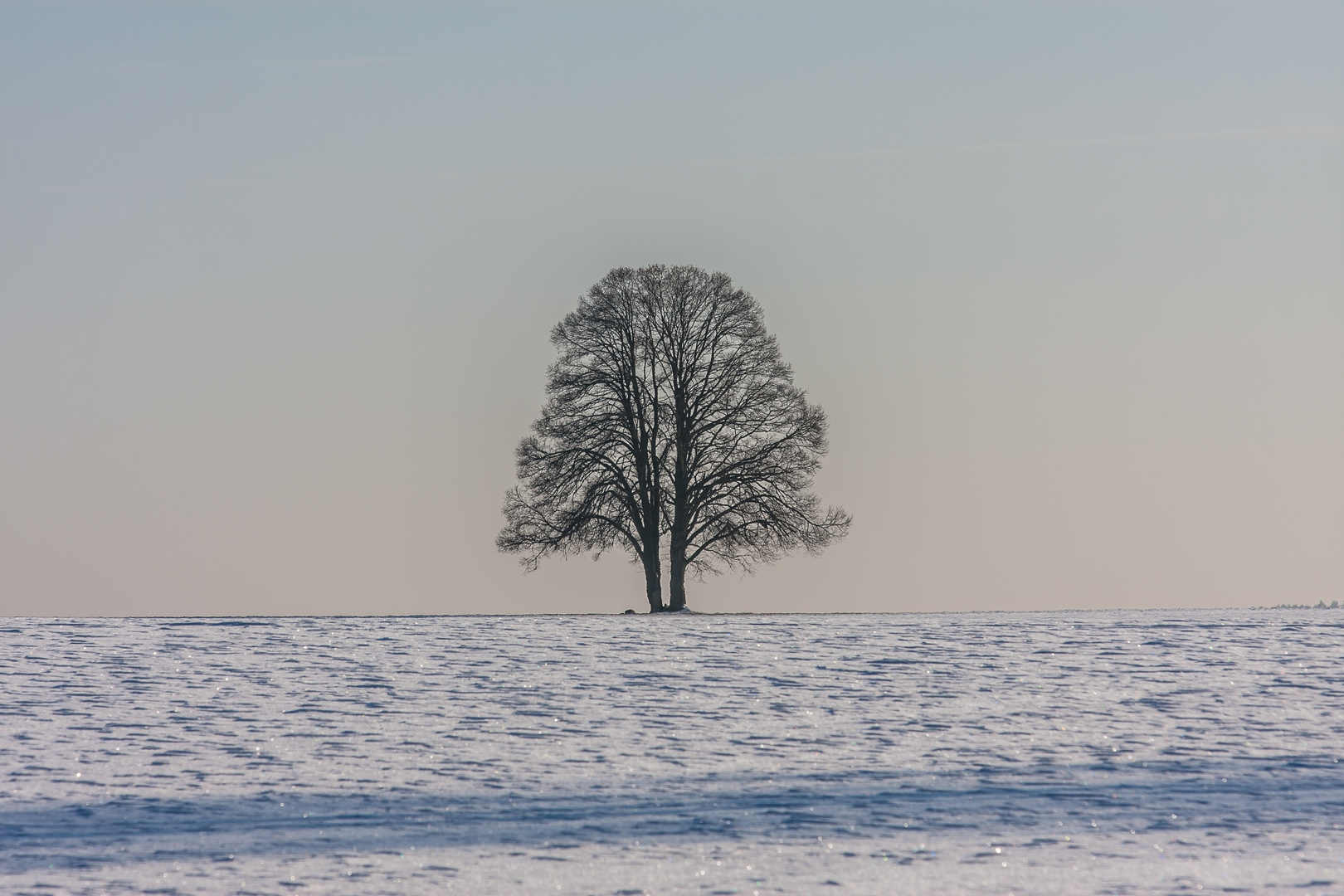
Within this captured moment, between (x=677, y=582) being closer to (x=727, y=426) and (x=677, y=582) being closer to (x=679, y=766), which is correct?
(x=727, y=426)

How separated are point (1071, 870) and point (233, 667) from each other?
30.9ft

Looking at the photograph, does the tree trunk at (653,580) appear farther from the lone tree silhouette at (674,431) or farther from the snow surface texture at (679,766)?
the snow surface texture at (679,766)

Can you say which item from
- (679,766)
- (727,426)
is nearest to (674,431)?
(727,426)

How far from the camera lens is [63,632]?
1691 cm

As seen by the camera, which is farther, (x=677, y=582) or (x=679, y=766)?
(x=677, y=582)

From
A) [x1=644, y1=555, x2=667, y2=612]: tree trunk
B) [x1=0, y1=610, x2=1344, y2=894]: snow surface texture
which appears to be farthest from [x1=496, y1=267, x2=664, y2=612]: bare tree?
[x1=0, y1=610, x2=1344, y2=894]: snow surface texture

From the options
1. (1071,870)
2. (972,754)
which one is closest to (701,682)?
(972,754)

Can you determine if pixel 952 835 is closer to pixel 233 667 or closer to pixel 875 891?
pixel 875 891

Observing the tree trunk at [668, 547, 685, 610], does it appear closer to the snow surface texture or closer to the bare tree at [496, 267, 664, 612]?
the bare tree at [496, 267, 664, 612]

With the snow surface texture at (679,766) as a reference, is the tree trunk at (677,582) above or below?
above

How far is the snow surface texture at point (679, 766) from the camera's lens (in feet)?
22.7

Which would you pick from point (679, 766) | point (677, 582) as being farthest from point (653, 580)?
point (679, 766)

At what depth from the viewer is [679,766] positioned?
9062 millimetres

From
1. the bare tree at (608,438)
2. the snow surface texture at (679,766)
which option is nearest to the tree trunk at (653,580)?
the bare tree at (608,438)
